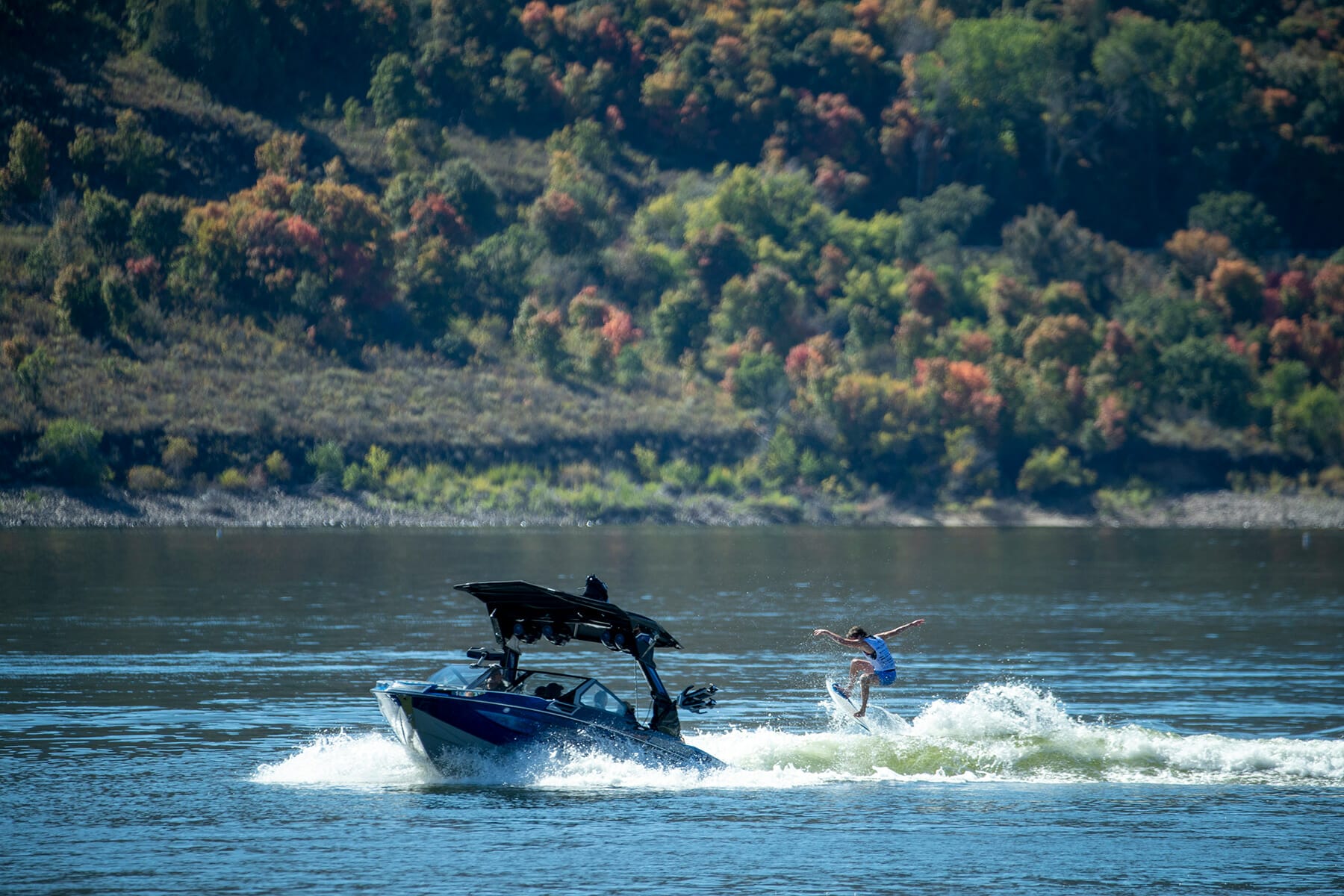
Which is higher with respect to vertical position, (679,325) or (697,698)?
(679,325)

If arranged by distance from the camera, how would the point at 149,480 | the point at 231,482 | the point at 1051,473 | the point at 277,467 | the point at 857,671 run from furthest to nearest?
the point at 1051,473 → the point at 277,467 → the point at 231,482 → the point at 149,480 → the point at 857,671

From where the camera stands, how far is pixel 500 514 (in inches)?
5497

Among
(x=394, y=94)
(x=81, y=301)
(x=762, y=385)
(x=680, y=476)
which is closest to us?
(x=81, y=301)

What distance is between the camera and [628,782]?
3253cm

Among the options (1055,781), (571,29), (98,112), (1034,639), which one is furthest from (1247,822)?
(571,29)

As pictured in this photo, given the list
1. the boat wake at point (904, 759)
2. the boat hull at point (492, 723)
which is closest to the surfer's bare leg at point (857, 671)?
the boat wake at point (904, 759)

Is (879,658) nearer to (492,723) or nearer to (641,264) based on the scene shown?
(492,723)

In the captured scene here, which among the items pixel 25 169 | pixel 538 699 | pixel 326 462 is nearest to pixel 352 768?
pixel 538 699

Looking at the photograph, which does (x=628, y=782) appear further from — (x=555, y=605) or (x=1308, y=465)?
(x=1308, y=465)

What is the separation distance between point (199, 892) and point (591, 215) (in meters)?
154

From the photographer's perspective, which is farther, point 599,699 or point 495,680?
point 495,680

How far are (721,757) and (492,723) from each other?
196 inches

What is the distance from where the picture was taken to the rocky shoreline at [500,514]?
12444 cm

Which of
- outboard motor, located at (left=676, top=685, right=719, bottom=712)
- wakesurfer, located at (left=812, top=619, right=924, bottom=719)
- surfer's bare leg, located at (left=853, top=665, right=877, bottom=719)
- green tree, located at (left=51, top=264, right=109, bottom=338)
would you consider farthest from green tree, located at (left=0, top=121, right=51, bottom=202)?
outboard motor, located at (left=676, top=685, right=719, bottom=712)
